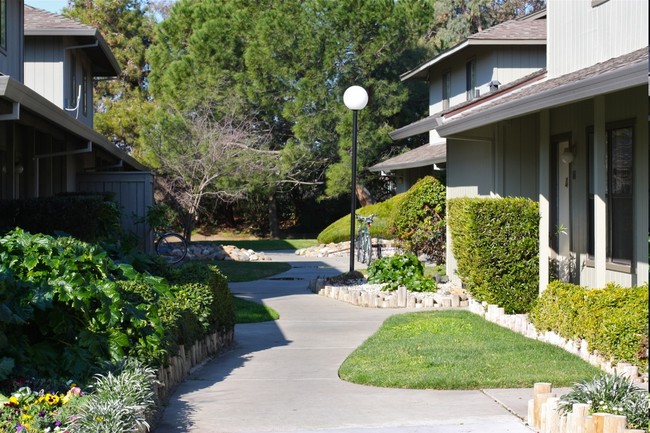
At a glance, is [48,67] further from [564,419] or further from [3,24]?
[564,419]

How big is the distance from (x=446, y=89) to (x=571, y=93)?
51.6ft

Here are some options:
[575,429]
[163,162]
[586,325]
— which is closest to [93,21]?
[163,162]

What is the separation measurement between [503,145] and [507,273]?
3309 mm

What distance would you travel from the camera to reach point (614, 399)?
621 centimetres

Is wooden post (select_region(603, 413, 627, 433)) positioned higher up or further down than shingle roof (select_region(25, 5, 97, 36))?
further down

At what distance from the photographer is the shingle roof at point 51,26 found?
19.0 meters

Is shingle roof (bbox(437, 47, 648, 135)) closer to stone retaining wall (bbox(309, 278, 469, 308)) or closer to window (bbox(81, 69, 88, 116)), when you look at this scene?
stone retaining wall (bbox(309, 278, 469, 308))

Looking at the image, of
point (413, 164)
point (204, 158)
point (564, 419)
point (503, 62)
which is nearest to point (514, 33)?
point (503, 62)

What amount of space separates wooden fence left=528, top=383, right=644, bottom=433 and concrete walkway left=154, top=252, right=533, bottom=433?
0.56 ft

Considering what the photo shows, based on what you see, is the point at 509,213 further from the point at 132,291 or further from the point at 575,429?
the point at 575,429

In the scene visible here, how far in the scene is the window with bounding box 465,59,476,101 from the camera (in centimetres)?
2291

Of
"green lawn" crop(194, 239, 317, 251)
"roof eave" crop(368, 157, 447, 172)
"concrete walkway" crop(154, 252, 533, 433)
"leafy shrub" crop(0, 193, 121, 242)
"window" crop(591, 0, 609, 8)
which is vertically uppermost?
"window" crop(591, 0, 609, 8)

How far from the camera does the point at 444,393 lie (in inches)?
314

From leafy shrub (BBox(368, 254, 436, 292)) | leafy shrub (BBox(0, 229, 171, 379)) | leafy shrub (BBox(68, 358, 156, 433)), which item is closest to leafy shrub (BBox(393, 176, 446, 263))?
leafy shrub (BBox(368, 254, 436, 292))
